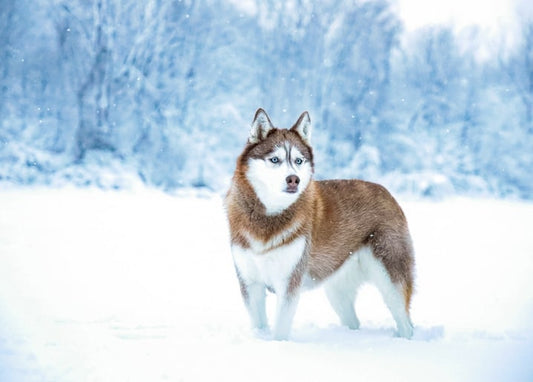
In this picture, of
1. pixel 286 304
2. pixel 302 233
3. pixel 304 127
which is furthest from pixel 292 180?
pixel 286 304

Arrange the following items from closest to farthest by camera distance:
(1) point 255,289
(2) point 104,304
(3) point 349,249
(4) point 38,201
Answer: (1) point 255,289 → (3) point 349,249 → (2) point 104,304 → (4) point 38,201

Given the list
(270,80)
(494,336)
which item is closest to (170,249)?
(494,336)

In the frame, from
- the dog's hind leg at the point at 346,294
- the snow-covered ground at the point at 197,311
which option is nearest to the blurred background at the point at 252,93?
the snow-covered ground at the point at 197,311

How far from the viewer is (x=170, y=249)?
17.2 ft

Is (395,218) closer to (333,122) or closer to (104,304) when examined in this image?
(104,304)

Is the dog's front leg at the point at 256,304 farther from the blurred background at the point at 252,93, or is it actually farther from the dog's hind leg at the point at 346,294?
the blurred background at the point at 252,93

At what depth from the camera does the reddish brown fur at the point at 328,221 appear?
2.53m

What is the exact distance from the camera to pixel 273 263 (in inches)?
96.3

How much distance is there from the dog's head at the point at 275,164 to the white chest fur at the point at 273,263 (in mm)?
198

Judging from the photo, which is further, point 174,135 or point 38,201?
point 174,135

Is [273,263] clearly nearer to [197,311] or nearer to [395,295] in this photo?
[395,295]

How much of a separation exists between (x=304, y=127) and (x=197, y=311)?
1335mm

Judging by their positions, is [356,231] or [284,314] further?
[356,231]

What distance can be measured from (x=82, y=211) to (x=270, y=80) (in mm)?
4746
